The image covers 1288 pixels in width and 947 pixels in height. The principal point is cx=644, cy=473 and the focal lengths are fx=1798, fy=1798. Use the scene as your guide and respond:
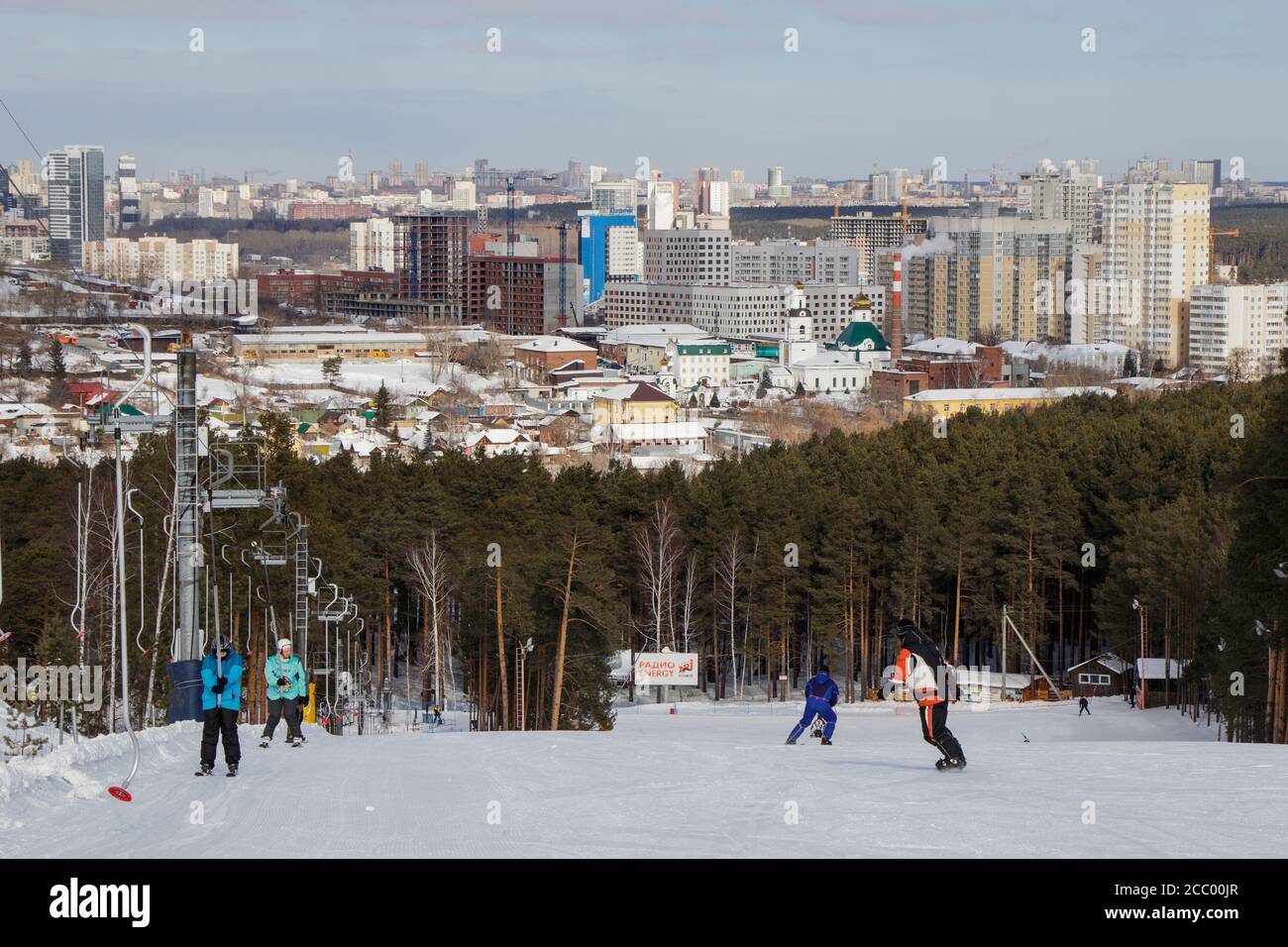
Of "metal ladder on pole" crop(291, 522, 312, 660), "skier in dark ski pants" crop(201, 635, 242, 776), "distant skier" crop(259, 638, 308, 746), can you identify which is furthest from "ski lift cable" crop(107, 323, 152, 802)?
"metal ladder on pole" crop(291, 522, 312, 660)

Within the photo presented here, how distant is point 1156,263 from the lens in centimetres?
13862

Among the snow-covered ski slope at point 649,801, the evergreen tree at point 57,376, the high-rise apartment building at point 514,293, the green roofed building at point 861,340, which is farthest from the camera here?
the high-rise apartment building at point 514,293

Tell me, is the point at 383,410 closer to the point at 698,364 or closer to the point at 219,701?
the point at 698,364

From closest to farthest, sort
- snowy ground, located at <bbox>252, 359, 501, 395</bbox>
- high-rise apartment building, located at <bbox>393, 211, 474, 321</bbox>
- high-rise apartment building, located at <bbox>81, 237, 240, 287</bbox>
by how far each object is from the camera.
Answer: snowy ground, located at <bbox>252, 359, 501, 395</bbox> → high-rise apartment building, located at <bbox>393, 211, 474, 321</bbox> → high-rise apartment building, located at <bbox>81, 237, 240, 287</bbox>

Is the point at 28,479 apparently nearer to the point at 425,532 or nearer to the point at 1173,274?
the point at 425,532

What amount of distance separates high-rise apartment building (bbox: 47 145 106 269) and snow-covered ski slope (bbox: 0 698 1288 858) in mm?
161506

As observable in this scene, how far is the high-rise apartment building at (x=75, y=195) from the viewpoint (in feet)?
549

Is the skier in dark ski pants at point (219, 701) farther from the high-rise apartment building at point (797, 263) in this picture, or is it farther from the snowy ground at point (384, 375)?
the high-rise apartment building at point (797, 263)

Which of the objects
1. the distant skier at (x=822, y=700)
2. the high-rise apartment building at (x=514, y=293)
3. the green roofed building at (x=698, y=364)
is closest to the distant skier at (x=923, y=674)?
the distant skier at (x=822, y=700)

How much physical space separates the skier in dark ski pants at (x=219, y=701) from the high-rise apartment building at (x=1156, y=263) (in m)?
127

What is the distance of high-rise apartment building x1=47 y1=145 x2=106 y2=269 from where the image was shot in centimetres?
16738

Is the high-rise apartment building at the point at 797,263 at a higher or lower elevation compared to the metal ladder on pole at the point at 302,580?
higher

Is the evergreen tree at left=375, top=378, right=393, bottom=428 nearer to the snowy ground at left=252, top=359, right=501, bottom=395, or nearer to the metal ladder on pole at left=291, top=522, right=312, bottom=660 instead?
the snowy ground at left=252, top=359, right=501, bottom=395
